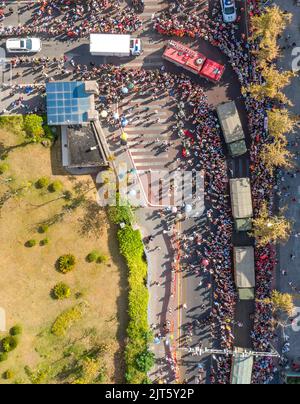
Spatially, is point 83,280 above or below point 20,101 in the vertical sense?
below

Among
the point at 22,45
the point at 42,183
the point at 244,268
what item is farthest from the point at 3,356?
the point at 22,45

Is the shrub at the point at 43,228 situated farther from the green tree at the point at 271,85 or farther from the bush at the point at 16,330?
the green tree at the point at 271,85

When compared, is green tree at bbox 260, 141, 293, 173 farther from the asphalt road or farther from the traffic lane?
the traffic lane

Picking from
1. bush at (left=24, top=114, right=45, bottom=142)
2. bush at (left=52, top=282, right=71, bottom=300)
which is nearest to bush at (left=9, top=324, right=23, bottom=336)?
bush at (left=52, top=282, right=71, bottom=300)

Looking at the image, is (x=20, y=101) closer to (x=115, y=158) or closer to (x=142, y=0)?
(x=115, y=158)

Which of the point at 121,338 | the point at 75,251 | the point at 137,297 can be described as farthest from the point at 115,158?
the point at 121,338

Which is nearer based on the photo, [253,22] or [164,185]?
[253,22]
